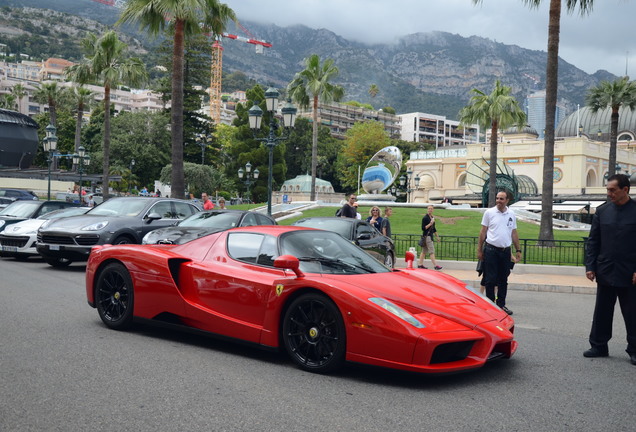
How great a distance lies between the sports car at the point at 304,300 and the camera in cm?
479

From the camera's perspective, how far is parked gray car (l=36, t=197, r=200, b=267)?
491 inches

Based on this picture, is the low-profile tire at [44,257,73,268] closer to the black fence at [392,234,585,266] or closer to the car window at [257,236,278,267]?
the car window at [257,236,278,267]

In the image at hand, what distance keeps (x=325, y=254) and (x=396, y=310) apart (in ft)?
4.12

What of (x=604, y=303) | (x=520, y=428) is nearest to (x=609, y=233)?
(x=604, y=303)

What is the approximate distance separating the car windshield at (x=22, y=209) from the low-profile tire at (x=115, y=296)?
10.9 meters

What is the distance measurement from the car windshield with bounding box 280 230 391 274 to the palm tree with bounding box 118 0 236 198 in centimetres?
1598

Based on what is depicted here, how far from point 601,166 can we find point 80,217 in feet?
249

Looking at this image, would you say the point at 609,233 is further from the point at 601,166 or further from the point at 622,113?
the point at 622,113

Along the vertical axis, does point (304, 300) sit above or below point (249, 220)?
below

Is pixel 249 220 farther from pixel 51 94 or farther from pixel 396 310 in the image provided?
pixel 51 94

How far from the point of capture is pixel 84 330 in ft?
21.9

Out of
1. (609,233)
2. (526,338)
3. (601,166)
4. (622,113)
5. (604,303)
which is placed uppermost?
(622,113)

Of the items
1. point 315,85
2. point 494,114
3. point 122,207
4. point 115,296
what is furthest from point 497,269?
point 315,85

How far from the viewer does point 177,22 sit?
21.7m
